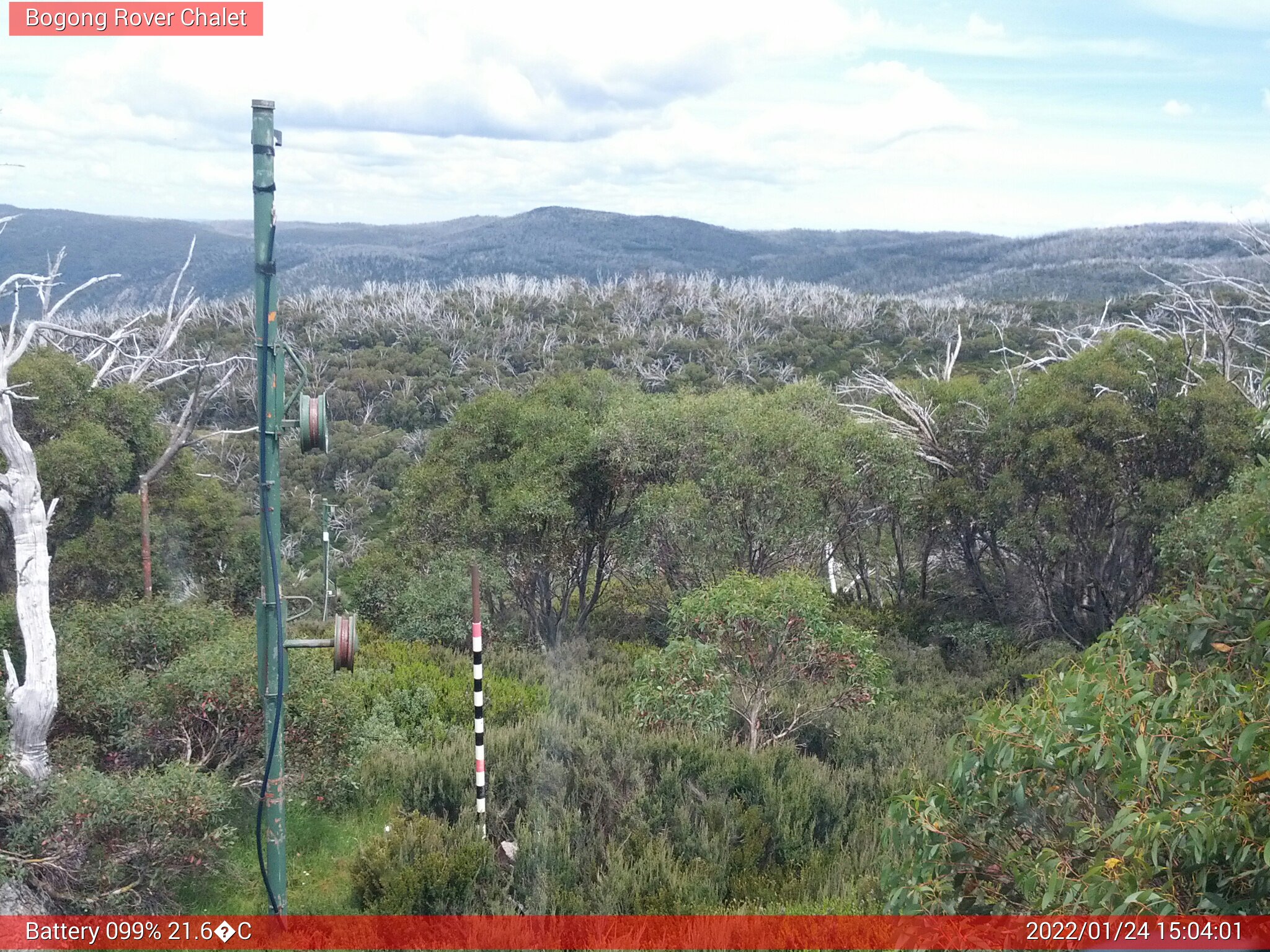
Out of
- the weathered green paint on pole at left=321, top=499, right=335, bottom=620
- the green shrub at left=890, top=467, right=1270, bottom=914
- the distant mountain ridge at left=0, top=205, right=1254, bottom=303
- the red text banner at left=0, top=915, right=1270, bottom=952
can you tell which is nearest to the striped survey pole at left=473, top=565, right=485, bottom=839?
the red text banner at left=0, top=915, right=1270, bottom=952

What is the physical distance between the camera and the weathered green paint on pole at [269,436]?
4.83m

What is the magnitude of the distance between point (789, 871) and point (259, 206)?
187 inches

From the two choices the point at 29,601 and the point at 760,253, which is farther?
the point at 760,253

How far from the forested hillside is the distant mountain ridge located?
4852 cm

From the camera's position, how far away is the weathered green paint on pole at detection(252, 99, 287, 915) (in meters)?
4.83

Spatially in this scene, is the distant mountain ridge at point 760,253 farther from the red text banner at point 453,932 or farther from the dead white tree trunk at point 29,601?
the red text banner at point 453,932

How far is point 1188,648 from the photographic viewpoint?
3486mm

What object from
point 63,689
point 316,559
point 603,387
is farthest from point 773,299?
point 63,689

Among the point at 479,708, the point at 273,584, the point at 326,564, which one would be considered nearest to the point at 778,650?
the point at 479,708

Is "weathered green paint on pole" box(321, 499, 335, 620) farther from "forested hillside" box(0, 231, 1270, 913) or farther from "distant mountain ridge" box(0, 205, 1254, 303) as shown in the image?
"distant mountain ridge" box(0, 205, 1254, 303)

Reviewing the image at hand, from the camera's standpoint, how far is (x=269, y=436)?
4.93 m

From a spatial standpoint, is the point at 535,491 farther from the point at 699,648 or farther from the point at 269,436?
the point at 269,436

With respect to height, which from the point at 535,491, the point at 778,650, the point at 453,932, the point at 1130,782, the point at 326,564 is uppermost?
the point at 1130,782

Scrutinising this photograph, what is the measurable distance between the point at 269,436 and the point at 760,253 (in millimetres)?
99560
